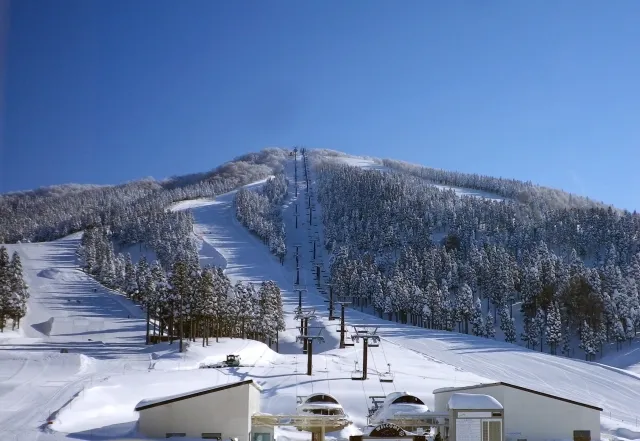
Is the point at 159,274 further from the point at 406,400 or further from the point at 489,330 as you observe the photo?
the point at 406,400

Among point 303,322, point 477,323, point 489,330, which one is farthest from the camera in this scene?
point 477,323

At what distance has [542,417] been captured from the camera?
24.7 meters

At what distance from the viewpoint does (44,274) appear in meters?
97.0

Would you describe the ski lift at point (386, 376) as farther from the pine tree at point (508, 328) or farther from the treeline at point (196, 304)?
the pine tree at point (508, 328)

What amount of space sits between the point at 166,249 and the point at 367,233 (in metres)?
42.5

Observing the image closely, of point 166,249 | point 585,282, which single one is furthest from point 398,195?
point 585,282

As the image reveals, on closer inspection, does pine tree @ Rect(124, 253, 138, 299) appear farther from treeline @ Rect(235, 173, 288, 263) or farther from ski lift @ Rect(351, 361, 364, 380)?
treeline @ Rect(235, 173, 288, 263)

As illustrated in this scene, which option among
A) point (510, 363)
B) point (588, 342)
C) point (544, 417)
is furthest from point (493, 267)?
point (544, 417)

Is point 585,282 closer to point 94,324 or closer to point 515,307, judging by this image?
point 515,307

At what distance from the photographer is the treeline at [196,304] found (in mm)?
58406

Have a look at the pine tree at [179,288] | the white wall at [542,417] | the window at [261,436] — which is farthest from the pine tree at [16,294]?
the white wall at [542,417]

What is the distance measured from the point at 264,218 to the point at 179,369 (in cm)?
12881

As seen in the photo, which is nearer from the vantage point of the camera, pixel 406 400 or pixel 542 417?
pixel 542 417

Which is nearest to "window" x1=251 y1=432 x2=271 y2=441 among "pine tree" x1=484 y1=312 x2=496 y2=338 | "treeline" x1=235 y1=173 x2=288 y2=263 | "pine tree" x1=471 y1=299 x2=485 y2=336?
"pine tree" x1=471 y1=299 x2=485 y2=336
